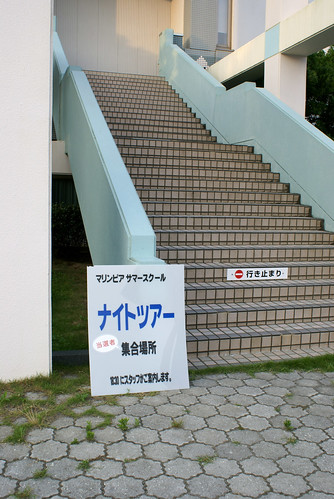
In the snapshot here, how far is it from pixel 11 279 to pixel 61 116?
5492mm

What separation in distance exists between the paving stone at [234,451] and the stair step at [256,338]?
1.45m

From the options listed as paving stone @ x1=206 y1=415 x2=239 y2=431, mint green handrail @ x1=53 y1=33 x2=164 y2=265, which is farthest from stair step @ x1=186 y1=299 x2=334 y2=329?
paving stone @ x1=206 y1=415 x2=239 y2=431

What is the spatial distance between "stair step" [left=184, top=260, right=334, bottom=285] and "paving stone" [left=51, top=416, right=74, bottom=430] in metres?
2.40

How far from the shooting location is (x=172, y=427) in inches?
117

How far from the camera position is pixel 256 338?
14.4ft

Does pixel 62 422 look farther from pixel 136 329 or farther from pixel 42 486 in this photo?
pixel 136 329

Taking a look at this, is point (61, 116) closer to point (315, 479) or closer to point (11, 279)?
point (11, 279)

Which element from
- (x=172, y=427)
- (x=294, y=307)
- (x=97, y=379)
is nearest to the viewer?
(x=172, y=427)

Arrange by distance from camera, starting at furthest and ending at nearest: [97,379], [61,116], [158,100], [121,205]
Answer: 1. [158,100]
2. [61,116]
3. [121,205]
4. [97,379]

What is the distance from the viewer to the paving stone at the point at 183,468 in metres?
2.48

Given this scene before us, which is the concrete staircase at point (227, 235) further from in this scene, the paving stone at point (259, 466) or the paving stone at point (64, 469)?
the paving stone at point (64, 469)

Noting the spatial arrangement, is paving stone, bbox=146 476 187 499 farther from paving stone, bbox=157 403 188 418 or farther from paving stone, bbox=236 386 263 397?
paving stone, bbox=236 386 263 397

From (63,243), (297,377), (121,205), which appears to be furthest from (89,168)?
(63,243)

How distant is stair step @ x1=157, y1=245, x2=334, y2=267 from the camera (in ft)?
17.6
